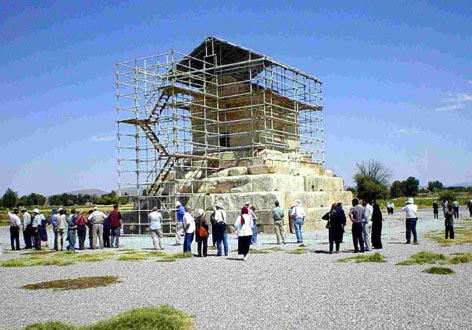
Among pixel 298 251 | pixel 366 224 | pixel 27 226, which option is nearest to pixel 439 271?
pixel 366 224

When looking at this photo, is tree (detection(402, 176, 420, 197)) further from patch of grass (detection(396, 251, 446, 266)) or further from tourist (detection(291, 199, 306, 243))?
patch of grass (detection(396, 251, 446, 266))

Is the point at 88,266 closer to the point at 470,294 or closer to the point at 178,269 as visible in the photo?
the point at 178,269

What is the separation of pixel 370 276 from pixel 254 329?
5400mm

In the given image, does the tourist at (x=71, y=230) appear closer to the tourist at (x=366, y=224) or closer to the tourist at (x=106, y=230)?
the tourist at (x=106, y=230)

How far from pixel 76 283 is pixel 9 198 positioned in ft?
394

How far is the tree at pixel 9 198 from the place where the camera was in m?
118

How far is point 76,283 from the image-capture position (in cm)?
1223

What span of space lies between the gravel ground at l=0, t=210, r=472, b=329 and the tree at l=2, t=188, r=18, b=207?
112 meters

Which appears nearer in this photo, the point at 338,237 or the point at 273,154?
the point at 338,237

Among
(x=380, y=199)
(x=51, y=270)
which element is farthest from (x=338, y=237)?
(x=380, y=199)

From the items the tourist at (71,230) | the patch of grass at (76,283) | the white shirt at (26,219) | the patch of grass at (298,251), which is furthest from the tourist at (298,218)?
the white shirt at (26,219)

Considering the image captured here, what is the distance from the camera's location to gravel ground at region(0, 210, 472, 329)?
7965 millimetres

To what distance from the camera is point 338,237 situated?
1711cm

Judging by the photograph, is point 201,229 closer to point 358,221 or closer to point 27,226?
point 358,221
